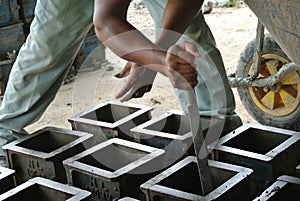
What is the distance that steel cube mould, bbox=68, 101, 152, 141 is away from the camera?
2.98m

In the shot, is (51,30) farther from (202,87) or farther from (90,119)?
(202,87)

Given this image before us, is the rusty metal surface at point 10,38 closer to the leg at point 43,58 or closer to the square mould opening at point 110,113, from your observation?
the leg at point 43,58

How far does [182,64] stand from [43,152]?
1.15 m

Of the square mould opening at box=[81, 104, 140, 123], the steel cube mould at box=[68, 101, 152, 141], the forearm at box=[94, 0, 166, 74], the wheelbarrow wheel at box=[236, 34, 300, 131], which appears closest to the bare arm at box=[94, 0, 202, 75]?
the forearm at box=[94, 0, 166, 74]

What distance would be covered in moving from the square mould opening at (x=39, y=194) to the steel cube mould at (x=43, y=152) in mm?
197

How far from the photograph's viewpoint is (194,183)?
2.60m

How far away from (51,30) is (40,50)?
0.40ft

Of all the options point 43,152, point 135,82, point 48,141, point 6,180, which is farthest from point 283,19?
point 48,141

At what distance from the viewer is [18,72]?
3.25 m

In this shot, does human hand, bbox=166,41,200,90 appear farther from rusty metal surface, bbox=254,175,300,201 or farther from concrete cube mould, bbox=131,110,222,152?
concrete cube mould, bbox=131,110,222,152

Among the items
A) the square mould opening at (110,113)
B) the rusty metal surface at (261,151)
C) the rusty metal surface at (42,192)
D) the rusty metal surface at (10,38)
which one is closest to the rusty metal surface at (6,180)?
the rusty metal surface at (42,192)

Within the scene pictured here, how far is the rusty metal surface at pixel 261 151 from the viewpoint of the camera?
2.56 meters

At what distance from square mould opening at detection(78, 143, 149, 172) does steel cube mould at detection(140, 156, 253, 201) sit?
0.75ft

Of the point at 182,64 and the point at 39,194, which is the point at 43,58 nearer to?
the point at 39,194
